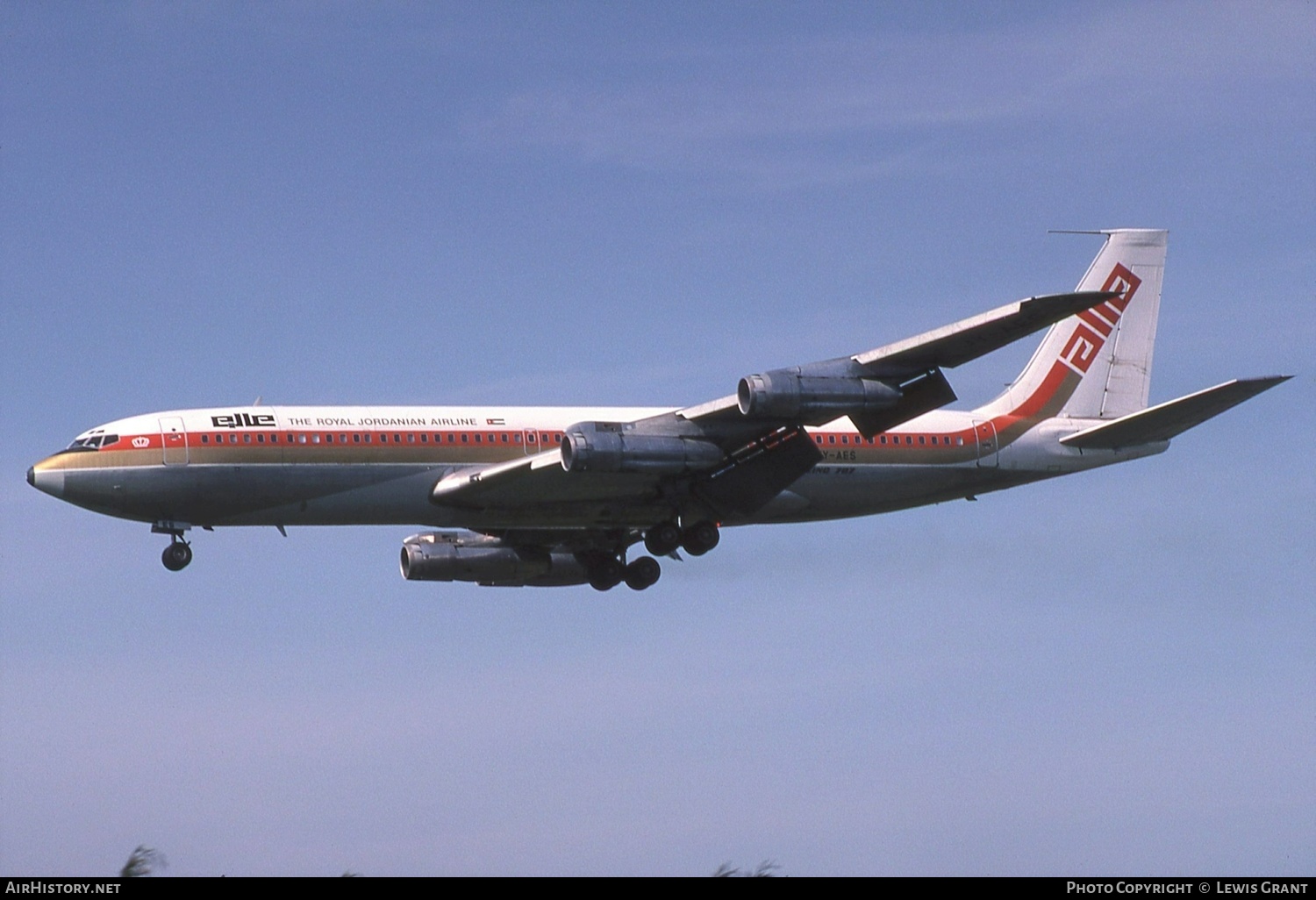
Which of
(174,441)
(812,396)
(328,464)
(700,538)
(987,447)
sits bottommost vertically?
(700,538)

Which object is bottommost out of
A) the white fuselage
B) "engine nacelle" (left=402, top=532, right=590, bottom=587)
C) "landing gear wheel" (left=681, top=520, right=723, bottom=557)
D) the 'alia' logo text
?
"landing gear wheel" (left=681, top=520, right=723, bottom=557)

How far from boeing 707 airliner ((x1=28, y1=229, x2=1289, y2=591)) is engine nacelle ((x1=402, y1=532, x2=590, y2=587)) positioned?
0.06m

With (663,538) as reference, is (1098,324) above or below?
above

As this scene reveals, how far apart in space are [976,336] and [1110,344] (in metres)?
16.5

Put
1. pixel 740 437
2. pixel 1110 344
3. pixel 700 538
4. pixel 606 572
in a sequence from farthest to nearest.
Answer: pixel 1110 344, pixel 606 572, pixel 700 538, pixel 740 437

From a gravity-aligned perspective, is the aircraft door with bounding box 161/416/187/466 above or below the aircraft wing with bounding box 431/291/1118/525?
above

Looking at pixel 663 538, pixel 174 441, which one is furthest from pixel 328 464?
pixel 663 538

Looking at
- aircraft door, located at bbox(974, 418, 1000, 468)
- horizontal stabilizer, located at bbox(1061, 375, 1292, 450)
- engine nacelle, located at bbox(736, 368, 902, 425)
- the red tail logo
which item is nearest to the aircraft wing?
engine nacelle, located at bbox(736, 368, 902, 425)

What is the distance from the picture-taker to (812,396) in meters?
44.6

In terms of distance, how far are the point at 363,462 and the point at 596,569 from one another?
969 cm

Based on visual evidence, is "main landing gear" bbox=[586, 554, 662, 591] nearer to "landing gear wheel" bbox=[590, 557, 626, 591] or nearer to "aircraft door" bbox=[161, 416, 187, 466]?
"landing gear wheel" bbox=[590, 557, 626, 591]

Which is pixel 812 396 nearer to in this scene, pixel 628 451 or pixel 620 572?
pixel 628 451

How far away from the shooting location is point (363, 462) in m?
49.2

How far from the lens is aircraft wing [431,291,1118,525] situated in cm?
4381
